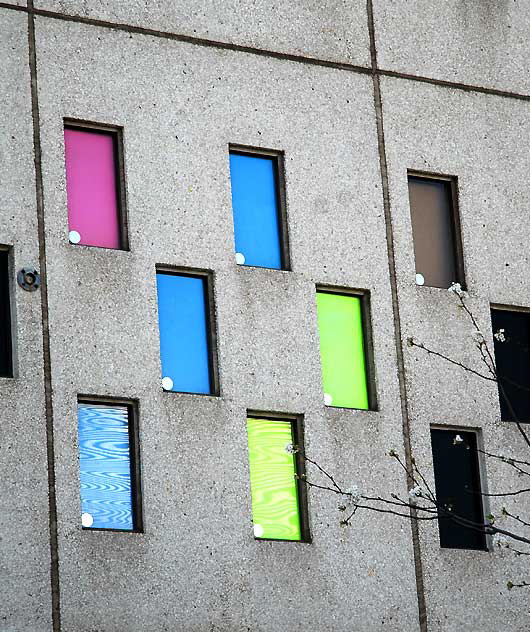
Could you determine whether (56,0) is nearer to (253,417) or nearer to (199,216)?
(199,216)

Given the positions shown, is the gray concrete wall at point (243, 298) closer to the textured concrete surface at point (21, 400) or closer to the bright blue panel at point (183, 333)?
the textured concrete surface at point (21, 400)

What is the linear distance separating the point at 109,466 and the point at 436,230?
4941 millimetres

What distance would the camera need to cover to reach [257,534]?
1836 cm

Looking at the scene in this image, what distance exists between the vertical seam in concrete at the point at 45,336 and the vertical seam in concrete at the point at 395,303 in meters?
3.91

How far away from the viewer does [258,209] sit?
1941 cm

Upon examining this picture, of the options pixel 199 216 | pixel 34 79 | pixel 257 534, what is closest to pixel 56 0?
pixel 34 79

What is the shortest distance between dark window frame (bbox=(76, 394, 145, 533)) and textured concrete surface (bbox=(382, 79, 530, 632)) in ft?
10.5

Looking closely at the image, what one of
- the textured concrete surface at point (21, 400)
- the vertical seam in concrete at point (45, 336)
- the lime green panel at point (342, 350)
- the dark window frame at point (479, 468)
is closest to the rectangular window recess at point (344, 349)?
the lime green panel at point (342, 350)

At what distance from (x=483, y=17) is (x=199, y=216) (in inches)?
184

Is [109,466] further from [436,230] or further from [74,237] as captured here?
[436,230]

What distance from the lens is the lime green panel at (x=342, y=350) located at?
63.4 feet

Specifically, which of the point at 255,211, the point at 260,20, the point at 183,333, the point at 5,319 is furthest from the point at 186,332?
the point at 260,20

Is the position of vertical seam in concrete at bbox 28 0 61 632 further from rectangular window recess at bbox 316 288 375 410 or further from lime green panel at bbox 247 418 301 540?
rectangular window recess at bbox 316 288 375 410

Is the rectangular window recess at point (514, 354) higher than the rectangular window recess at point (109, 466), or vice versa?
the rectangular window recess at point (514, 354)
